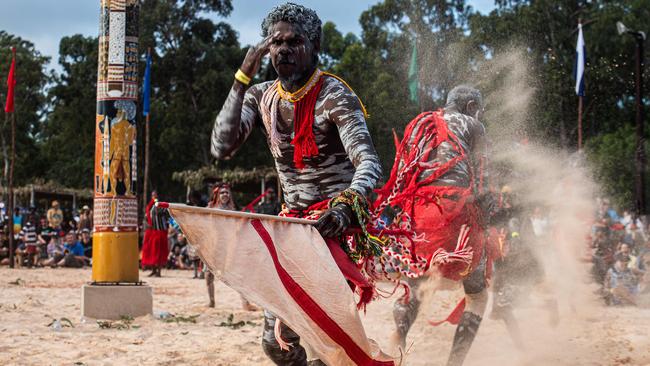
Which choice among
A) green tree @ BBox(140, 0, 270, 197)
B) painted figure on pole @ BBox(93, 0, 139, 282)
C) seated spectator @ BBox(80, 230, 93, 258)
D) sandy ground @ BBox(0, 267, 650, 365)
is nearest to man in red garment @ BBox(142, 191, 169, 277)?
seated spectator @ BBox(80, 230, 93, 258)

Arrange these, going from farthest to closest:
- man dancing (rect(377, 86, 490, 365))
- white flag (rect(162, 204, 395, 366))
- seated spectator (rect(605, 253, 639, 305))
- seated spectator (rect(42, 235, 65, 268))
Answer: seated spectator (rect(42, 235, 65, 268))
seated spectator (rect(605, 253, 639, 305))
man dancing (rect(377, 86, 490, 365))
white flag (rect(162, 204, 395, 366))

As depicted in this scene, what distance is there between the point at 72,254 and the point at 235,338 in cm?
1507

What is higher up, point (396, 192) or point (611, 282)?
point (396, 192)

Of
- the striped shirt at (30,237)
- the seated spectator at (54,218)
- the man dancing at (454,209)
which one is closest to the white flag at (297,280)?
the man dancing at (454,209)

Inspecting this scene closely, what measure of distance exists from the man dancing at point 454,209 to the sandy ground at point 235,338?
1.34 ft

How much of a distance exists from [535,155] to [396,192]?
23.3ft

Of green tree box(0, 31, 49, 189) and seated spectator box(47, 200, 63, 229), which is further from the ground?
green tree box(0, 31, 49, 189)

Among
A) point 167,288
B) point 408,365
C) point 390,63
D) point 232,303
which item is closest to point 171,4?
point 390,63

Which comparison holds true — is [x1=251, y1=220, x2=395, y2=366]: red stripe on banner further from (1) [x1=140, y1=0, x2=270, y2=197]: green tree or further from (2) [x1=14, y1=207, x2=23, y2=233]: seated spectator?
(1) [x1=140, y1=0, x2=270, y2=197]: green tree

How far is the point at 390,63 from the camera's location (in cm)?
3444

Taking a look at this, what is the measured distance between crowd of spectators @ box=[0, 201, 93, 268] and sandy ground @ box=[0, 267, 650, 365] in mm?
9914

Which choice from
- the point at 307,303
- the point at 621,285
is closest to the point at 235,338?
the point at 307,303

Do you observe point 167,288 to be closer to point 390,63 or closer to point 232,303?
point 232,303

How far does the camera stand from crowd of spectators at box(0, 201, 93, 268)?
71.3ft
